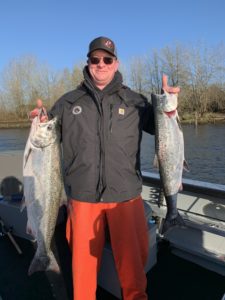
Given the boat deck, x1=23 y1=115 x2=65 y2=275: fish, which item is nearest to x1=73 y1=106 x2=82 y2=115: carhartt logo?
x1=23 y1=115 x2=65 y2=275: fish

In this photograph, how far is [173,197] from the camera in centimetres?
300

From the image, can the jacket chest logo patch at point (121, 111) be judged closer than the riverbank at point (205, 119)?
Yes

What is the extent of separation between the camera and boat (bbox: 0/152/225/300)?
3.43 m

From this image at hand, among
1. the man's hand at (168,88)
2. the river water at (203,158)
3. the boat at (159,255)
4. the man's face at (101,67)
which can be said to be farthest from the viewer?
the river water at (203,158)

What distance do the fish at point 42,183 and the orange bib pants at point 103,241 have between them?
221 millimetres

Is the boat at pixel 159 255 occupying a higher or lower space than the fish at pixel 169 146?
lower

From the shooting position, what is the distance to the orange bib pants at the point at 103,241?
9.20 feet

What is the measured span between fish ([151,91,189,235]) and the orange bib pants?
33 centimetres

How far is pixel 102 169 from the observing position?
2746 mm

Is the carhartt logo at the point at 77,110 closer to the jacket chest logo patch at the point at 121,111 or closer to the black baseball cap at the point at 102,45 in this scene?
the jacket chest logo patch at the point at 121,111

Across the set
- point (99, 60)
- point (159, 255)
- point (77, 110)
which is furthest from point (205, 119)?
point (77, 110)

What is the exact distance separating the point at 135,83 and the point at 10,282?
5072 centimetres

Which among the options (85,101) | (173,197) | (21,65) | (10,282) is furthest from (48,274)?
(21,65)

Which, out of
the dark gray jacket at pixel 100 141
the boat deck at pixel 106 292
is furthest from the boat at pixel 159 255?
the dark gray jacket at pixel 100 141
